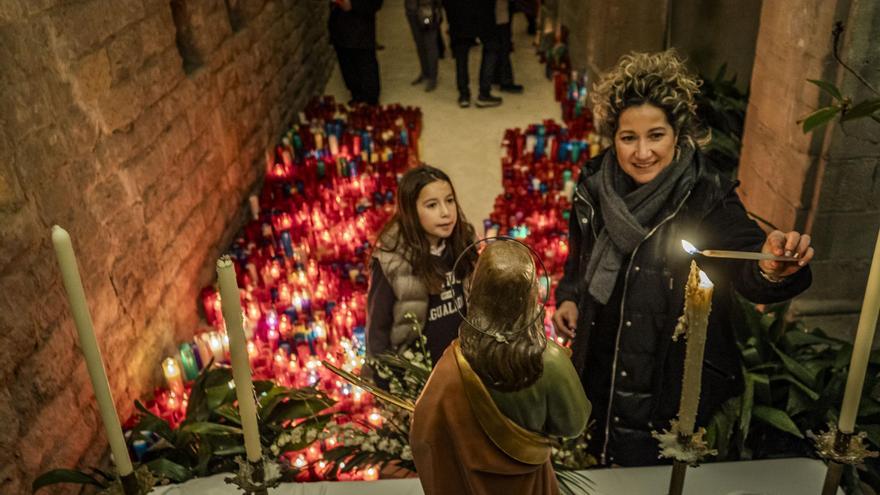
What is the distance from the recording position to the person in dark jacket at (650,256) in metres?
2.05

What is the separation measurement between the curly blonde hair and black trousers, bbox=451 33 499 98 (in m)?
5.28

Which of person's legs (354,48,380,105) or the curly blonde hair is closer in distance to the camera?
the curly blonde hair

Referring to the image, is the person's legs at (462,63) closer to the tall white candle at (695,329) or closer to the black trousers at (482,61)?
the black trousers at (482,61)

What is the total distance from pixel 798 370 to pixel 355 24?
5735mm

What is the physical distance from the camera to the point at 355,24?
7082 mm

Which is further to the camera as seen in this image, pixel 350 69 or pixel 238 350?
pixel 350 69

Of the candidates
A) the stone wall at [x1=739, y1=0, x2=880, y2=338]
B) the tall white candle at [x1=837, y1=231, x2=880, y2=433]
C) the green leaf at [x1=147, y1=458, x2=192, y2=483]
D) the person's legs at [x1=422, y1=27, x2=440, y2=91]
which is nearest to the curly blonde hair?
the tall white candle at [x1=837, y1=231, x2=880, y2=433]

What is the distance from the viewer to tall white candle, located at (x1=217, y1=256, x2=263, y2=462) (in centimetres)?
105

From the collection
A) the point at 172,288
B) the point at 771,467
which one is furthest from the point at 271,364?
the point at 771,467

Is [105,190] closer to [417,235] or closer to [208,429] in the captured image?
[208,429]

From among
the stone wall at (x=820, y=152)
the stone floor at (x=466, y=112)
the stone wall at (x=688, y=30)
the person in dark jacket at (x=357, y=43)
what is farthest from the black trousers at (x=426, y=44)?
the stone wall at (x=820, y=152)

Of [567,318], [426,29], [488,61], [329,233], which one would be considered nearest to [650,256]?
[567,318]

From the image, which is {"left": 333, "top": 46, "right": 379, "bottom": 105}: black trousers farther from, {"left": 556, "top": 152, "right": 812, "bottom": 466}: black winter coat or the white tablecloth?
the white tablecloth

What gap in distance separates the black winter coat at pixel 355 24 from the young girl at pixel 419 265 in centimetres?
481
